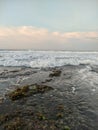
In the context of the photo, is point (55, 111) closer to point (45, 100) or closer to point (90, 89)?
point (45, 100)

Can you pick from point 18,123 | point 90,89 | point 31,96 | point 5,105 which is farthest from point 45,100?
point 90,89

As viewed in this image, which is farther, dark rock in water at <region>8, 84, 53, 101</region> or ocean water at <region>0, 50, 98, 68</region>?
ocean water at <region>0, 50, 98, 68</region>

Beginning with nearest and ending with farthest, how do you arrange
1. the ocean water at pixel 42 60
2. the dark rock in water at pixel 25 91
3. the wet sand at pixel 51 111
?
1. the wet sand at pixel 51 111
2. the dark rock in water at pixel 25 91
3. the ocean water at pixel 42 60

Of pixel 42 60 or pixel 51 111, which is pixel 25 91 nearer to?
pixel 51 111

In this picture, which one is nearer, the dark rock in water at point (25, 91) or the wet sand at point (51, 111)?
the wet sand at point (51, 111)

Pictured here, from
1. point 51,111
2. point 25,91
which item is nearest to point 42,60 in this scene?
point 25,91

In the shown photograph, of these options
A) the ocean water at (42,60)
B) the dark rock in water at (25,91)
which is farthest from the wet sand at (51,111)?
the ocean water at (42,60)

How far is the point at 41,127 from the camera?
19.4ft

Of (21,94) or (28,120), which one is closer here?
(28,120)

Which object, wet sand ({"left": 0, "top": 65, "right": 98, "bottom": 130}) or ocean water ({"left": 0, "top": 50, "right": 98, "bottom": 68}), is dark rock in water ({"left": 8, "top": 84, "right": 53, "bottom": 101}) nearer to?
wet sand ({"left": 0, "top": 65, "right": 98, "bottom": 130})

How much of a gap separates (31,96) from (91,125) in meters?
4.21

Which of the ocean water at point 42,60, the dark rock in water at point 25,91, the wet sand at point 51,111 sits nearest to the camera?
the wet sand at point 51,111

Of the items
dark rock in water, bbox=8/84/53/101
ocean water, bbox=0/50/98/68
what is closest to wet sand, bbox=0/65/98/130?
dark rock in water, bbox=8/84/53/101

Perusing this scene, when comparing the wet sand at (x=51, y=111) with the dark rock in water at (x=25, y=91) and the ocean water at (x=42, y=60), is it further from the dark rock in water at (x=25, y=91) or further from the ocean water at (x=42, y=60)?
the ocean water at (x=42, y=60)
